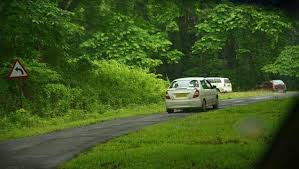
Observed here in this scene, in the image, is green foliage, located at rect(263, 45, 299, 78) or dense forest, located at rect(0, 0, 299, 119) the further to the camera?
green foliage, located at rect(263, 45, 299, 78)

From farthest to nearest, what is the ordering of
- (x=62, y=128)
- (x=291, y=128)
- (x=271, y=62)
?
(x=271, y=62)
(x=62, y=128)
(x=291, y=128)

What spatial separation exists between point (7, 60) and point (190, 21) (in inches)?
1338

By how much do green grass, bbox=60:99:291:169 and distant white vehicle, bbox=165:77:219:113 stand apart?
622 cm

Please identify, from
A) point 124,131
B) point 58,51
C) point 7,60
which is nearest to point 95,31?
point 58,51

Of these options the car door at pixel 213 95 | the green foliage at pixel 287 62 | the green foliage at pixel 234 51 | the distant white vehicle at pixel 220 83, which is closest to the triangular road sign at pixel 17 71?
the car door at pixel 213 95

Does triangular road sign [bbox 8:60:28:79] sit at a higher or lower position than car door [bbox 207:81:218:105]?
higher

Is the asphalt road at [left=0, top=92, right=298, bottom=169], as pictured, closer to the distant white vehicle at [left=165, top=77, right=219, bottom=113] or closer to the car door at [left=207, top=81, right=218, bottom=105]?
the distant white vehicle at [left=165, top=77, right=219, bottom=113]

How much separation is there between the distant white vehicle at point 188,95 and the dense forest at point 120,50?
335cm

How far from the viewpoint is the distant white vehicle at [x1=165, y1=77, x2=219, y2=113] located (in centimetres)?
2142

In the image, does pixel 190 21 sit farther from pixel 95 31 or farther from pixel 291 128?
pixel 291 128

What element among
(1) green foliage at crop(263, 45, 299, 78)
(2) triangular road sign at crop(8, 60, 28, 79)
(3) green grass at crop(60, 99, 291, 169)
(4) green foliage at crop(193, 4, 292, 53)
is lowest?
(3) green grass at crop(60, 99, 291, 169)

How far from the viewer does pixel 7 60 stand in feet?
75.1

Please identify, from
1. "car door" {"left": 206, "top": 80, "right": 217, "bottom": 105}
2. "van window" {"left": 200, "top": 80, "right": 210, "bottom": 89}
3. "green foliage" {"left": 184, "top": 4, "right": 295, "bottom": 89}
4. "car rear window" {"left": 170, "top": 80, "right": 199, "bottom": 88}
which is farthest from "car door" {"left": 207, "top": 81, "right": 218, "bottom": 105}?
"green foliage" {"left": 184, "top": 4, "right": 295, "bottom": 89}

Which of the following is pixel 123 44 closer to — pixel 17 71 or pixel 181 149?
pixel 17 71
